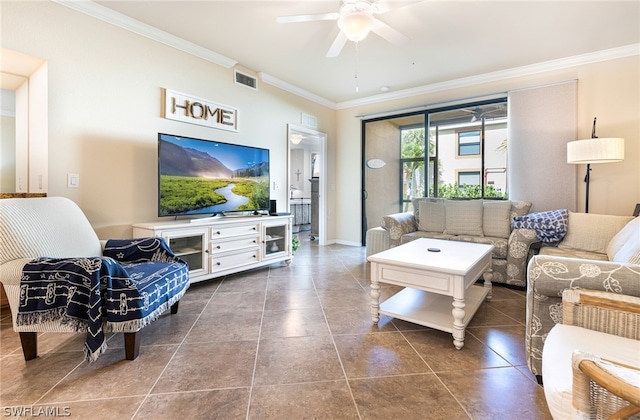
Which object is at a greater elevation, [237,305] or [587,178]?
[587,178]

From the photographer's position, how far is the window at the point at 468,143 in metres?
4.20

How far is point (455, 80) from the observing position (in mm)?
4191

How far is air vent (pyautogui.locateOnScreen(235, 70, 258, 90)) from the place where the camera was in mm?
3697

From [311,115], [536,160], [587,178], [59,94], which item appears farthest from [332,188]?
[59,94]

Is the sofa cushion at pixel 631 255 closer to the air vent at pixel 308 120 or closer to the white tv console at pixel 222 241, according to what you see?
the white tv console at pixel 222 241

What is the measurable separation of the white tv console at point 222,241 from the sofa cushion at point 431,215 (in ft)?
6.11

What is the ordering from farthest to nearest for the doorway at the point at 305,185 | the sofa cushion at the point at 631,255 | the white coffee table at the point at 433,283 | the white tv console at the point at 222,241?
1. the doorway at the point at 305,185
2. the white tv console at the point at 222,241
3. the white coffee table at the point at 433,283
4. the sofa cushion at the point at 631,255

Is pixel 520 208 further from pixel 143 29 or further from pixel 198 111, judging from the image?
pixel 143 29

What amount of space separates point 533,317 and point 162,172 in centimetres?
305

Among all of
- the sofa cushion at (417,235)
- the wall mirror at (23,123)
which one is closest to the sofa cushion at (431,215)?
the sofa cushion at (417,235)

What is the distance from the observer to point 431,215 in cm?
384

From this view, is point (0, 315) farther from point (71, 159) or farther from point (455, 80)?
point (455, 80)

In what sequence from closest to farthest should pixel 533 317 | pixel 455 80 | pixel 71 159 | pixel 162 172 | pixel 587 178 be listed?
pixel 533 317 → pixel 71 159 → pixel 162 172 → pixel 587 178 → pixel 455 80

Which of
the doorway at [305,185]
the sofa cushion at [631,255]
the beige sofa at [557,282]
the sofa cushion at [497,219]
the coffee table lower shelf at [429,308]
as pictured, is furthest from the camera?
the doorway at [305,185]
